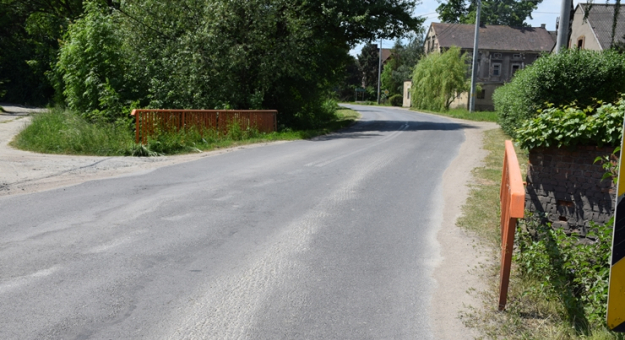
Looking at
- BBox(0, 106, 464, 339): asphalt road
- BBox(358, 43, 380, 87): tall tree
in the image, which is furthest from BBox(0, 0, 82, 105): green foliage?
BBox(358, 43, 380, 87): tall tree

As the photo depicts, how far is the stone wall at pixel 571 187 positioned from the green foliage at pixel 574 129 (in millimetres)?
123

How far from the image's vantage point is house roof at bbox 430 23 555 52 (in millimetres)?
66250

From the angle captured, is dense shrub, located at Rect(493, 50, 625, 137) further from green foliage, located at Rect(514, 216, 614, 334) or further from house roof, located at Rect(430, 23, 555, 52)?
house roof, located at Rect(430, 23, 555, 52)

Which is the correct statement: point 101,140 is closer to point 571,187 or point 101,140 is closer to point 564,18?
point 564,18

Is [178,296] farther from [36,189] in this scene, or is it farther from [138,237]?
[36,189]

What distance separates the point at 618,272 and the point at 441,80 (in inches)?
2054

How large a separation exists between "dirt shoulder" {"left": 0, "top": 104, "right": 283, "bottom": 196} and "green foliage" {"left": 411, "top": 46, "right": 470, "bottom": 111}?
40068 mm

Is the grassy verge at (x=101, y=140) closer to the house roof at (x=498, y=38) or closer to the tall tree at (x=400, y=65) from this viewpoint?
the house roof at (x=498, y=38)

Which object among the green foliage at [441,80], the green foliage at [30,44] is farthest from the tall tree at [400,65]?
the green foliage at [30,44]

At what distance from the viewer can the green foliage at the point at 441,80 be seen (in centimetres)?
5303

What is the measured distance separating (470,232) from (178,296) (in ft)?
13.7

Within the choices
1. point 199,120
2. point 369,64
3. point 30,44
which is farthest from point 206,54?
point 369,64

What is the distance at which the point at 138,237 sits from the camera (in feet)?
22.9

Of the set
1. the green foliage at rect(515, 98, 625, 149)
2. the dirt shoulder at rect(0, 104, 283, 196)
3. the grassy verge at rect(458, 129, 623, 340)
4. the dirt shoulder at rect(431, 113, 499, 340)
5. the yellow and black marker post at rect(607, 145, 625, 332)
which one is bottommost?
the dirt shoulder at rect(0, 104, 283, 196)
